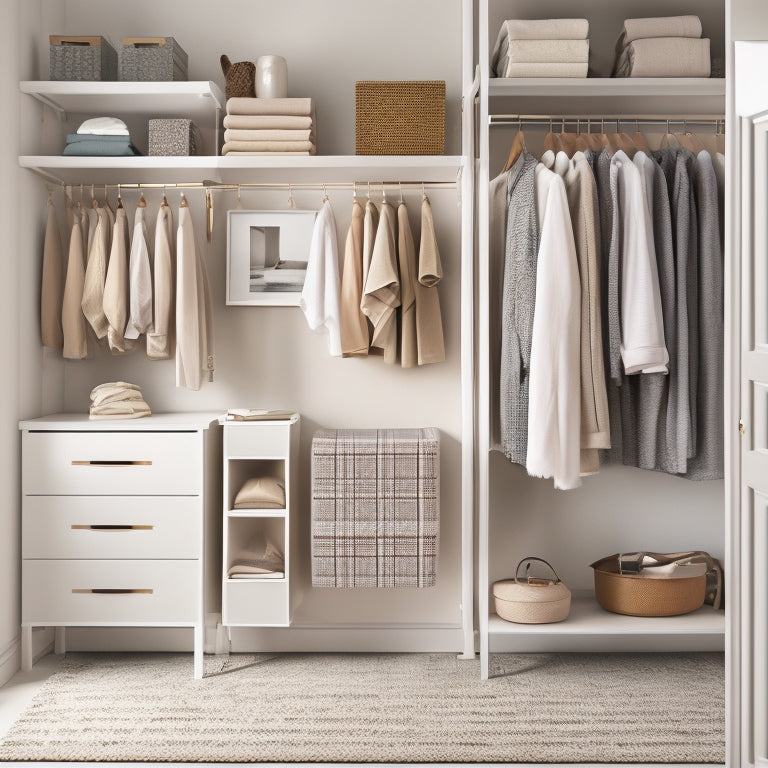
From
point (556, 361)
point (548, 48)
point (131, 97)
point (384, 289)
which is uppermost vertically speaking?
point (548, 48)

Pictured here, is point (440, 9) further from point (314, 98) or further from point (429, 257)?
point (429, 257)

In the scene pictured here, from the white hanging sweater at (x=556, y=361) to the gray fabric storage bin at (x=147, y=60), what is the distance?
1.45 metres

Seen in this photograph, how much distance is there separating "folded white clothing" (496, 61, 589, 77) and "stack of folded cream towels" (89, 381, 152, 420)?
1747mm

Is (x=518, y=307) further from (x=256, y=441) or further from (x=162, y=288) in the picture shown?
(x=162, y=288)

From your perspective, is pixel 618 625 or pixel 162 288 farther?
pixel 162 288

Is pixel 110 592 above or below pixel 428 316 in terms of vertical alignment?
below

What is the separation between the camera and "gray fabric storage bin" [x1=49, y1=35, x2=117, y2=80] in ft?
9.87

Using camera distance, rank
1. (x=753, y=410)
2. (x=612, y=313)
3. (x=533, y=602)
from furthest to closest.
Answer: (x=533, y=602), (x=612, y=313), (x=753, y=410)

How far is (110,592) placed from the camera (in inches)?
114

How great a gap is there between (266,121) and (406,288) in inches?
30.5

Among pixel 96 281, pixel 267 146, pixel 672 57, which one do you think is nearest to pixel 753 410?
pixel 672 57

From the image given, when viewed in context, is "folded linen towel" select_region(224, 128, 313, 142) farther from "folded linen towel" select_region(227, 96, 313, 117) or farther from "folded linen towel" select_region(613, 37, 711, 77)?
"folded linen towel" select_region(613, 37, 711, 77)

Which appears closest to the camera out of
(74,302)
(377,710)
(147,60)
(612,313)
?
(377,710)

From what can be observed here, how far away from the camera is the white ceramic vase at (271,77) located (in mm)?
3047
